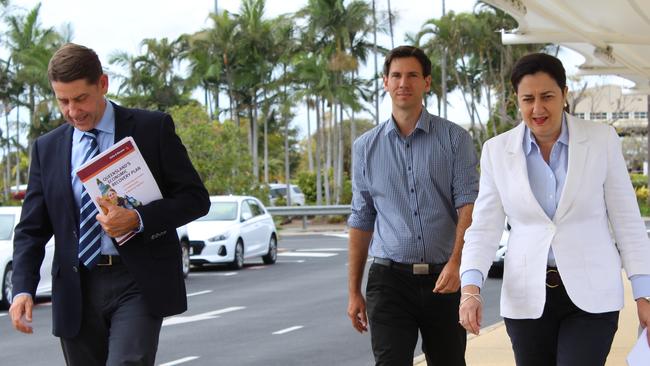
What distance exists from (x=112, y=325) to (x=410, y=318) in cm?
166

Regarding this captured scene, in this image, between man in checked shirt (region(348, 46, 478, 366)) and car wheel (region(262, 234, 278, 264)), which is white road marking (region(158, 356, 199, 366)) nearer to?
man in checked shirt (region(348, 46, 478, 366))

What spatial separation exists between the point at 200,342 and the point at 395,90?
714 cm

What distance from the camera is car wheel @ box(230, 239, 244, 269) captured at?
24406 millimetres

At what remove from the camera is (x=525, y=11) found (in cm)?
1798

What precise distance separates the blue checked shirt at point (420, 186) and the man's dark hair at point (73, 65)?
178 centimetres

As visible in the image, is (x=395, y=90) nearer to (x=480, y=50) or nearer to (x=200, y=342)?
(x=200, y=342)

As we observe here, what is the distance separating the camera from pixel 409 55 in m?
6.27

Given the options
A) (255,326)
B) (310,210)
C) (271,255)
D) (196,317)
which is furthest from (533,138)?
(310,210)

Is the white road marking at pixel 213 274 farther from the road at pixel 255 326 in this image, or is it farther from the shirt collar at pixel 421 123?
the shirt collar at pixel 421 123

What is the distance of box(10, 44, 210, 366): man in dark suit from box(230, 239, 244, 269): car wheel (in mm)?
19036

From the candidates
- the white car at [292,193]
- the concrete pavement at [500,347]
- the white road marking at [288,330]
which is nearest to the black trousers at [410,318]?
the concrete pavement at [500,347]

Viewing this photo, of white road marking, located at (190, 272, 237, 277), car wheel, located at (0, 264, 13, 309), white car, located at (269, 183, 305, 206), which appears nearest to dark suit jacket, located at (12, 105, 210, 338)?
car wheel, located at (0, 264, 13, 309)

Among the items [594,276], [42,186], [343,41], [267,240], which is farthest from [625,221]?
[343,41]

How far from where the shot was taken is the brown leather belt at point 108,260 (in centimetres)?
511
